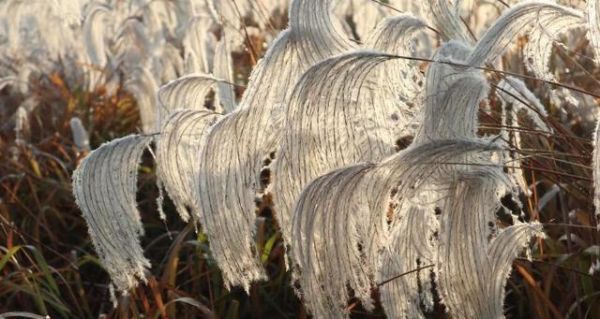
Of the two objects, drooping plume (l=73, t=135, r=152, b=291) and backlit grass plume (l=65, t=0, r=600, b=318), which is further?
drooping plume (l=73, t=135, r=152, b=291)

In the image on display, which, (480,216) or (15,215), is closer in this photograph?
(480,216)

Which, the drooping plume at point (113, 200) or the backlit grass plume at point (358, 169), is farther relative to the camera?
the drooping plume at point (113, 200)

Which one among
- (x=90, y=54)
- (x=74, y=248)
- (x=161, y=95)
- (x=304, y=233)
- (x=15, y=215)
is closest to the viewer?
(x=304, y=233)

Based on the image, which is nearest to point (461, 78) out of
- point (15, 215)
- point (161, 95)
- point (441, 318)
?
point (161, 95)

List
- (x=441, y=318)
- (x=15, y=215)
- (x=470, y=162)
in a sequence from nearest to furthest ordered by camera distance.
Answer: (x=470, y=162)
(x=441, y=318)
(x=15, y=215)

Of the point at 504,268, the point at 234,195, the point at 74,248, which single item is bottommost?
the point at 74,248

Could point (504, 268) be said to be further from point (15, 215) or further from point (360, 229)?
point (15, 215)

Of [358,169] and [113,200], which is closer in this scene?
[358,169]

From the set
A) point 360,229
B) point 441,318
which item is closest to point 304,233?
point 360,229

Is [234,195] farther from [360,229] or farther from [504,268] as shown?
[504,268]

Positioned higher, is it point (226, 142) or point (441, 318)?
point (226, 142)
